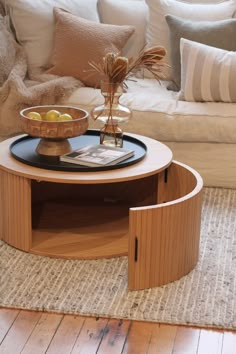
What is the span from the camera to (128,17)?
12.8 ft

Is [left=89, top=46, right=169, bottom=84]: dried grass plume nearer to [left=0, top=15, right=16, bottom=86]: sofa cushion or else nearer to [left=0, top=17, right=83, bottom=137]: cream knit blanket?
[left=0, top=17, right=83, bottom=137]: cream knit blanket

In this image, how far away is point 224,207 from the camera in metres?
3.18

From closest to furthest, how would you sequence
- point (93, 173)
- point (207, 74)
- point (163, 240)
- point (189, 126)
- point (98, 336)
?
point (98, 336) → point (163, 240) → point (93, 173) → point (189, 126) → point (207, 74)

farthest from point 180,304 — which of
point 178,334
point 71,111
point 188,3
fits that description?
point 188,3

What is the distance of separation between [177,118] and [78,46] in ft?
2.44

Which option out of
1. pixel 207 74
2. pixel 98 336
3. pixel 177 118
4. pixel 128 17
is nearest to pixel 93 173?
pixel 98 336

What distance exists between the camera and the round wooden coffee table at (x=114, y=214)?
2.33 m

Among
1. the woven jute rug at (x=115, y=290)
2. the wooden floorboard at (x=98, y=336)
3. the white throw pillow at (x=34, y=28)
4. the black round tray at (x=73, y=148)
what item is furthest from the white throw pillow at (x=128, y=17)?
the wooden floorboard at (x=98, y=336)

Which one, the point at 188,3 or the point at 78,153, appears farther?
the point at 188,3

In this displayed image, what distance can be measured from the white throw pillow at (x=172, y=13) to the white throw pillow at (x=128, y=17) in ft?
0.16

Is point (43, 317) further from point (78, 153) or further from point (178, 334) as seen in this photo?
point (78, 153)

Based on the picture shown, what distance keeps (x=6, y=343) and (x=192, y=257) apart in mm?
805

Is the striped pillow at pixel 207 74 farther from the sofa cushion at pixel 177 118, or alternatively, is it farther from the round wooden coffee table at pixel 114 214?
Answer: the round wooden coffee table at pixel 114 214

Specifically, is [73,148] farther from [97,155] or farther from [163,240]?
[163,240]
